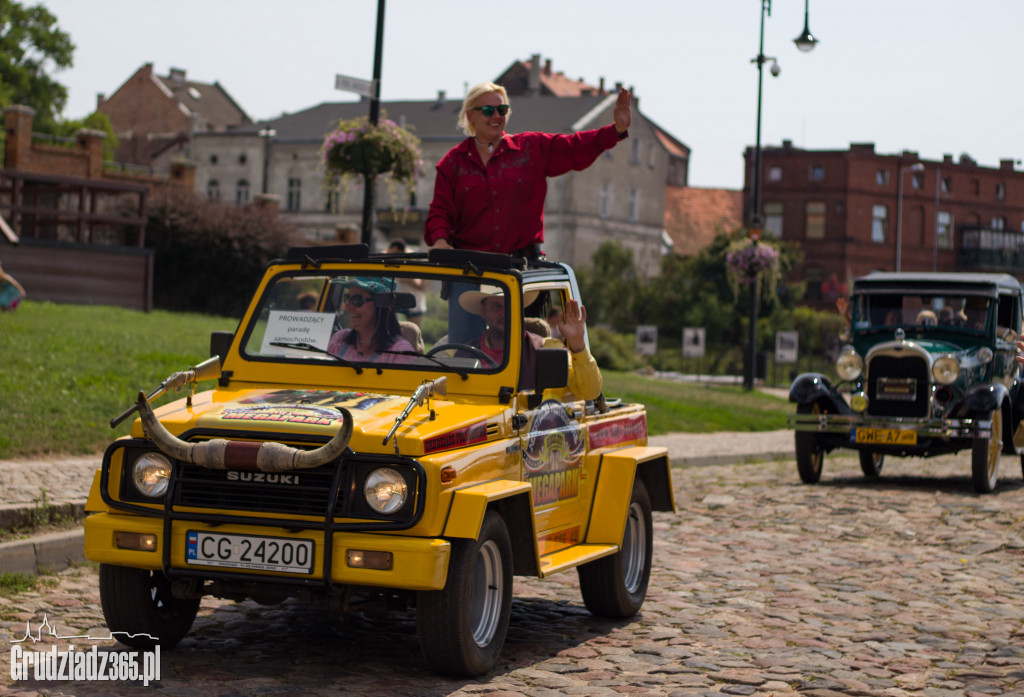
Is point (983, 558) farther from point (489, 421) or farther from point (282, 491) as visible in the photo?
point (282, 491)

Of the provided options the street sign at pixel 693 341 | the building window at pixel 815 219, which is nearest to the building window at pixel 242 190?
the building window at pixel 815 219

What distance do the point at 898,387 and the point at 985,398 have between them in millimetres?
935

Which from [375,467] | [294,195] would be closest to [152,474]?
[375,467]

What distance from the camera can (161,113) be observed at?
317 ft

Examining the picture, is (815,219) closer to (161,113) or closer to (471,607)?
(161,113)

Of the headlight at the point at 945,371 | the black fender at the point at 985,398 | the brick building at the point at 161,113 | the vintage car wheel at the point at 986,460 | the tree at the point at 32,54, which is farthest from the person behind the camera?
the brick building at the point at 161,113

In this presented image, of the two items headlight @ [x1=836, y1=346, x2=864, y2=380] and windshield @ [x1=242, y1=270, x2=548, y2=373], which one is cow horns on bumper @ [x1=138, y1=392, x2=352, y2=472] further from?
headlight @ [x1=836, y1=346, x2=864, y2=380]

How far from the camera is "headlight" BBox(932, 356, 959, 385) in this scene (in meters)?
14.9

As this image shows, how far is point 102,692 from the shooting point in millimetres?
5566

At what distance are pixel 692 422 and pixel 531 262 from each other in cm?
1536

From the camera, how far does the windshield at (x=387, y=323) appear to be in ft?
22.5

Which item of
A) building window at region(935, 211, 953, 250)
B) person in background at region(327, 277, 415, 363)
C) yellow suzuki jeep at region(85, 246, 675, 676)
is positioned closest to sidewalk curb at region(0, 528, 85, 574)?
yellow suzuki jeep at region(85, 246, 675, 676)

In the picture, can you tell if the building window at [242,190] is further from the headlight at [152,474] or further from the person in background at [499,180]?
the headlight at [152,474]

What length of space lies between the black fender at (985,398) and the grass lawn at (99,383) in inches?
245
